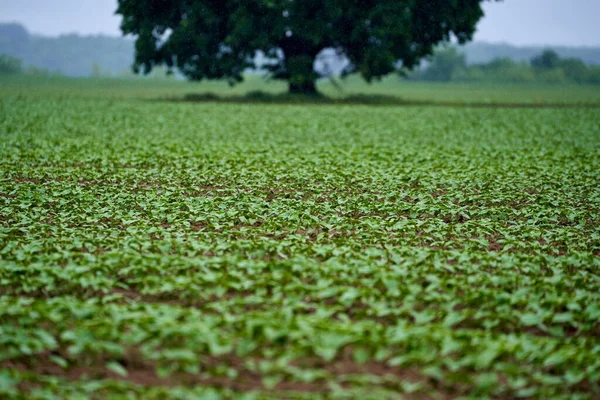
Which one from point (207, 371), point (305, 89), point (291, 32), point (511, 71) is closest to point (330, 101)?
point (305, 89)

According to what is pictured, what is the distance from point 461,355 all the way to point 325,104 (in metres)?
38.8

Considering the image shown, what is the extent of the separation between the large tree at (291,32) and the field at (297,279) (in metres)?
24.9

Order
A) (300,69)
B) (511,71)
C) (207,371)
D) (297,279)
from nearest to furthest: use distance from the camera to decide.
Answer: (207,371)
(297,279)
(300,69)
(511,71)

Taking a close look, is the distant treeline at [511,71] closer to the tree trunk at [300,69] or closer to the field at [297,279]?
the tree trunk at [300,69]

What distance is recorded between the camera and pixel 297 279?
8.28 m

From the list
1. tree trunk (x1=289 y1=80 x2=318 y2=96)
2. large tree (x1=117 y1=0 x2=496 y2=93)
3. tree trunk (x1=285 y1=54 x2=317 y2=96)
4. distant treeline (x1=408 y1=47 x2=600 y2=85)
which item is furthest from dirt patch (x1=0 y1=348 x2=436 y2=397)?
distant treeline (x1=408 y1=47 x2=600 y2=85)

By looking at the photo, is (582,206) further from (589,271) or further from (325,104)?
(325,104)

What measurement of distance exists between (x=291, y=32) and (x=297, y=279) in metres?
38.6

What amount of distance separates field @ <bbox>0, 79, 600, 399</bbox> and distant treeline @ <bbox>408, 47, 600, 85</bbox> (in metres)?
89.8

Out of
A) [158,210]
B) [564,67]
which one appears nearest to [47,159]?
[158,210]

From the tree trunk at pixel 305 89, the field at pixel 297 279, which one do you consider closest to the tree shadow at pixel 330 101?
the tree trunk at pixel 305 89

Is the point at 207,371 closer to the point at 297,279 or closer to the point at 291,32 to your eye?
the point at 297,279

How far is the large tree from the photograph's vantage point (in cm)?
4291

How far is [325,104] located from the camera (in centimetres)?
4441
